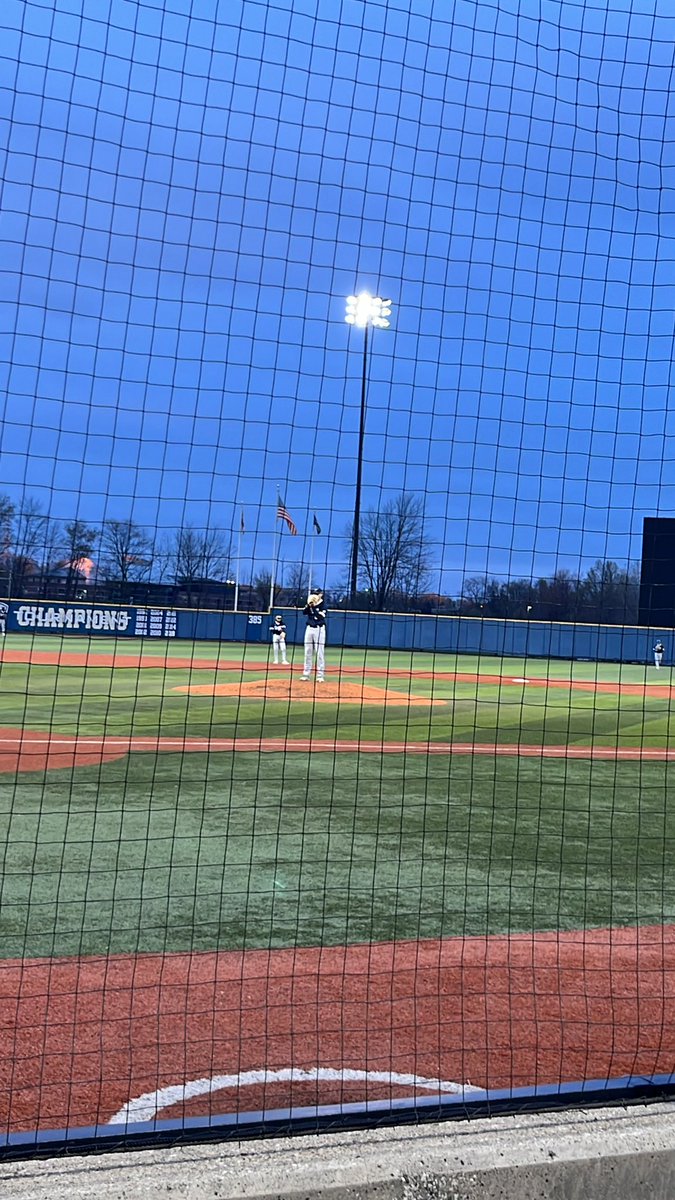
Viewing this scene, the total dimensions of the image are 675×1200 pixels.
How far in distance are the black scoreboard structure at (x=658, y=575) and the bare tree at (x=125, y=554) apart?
258cm

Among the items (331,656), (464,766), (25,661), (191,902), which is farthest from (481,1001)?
(331,656)

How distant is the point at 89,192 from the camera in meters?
3.77

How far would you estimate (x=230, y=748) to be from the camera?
11.2 meters

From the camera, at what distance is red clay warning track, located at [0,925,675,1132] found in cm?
339

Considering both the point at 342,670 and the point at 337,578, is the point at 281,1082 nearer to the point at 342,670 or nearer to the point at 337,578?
the point at 337,578

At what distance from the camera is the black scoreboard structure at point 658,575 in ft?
18.2

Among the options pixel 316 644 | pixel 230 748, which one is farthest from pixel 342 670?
pixel 230 748

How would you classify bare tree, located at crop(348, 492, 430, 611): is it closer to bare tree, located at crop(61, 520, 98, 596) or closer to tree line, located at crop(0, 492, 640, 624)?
tree line, located at crop(0, 492, 640, 624)

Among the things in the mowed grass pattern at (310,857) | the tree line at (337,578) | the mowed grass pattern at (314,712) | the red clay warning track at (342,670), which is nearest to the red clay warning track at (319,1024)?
the mowed grass pattern at (310,857)

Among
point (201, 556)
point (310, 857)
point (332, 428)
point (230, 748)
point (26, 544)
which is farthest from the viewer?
point (230, 748)

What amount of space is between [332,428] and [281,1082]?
2480 millimetres

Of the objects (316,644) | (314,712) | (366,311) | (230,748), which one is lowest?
(230,748)

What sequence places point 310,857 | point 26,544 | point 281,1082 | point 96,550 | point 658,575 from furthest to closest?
point 310,857 → point 658,575 → point 96,550 → point 26,544 → point 281,1082

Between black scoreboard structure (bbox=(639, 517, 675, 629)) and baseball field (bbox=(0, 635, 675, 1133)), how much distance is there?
3.40 feet
